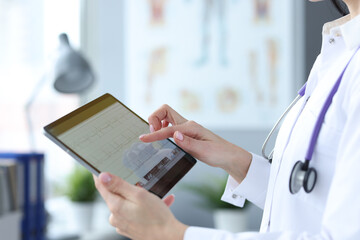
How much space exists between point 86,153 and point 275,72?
262 cm

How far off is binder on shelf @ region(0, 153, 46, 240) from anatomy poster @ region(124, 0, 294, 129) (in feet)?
4.35

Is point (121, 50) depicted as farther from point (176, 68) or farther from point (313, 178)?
point (313, 178)

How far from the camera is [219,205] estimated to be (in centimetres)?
316

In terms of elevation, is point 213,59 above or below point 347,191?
below

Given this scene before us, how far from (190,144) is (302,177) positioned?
1.10 feet

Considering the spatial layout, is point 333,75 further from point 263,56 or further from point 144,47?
point 144,47

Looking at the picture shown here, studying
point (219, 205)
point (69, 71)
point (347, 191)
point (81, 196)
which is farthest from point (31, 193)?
point (347, 191)

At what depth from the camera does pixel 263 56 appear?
11.0 feet

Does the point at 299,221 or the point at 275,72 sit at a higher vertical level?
the point at 299,221

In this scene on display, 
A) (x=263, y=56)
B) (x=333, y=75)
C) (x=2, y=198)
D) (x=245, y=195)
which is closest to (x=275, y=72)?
(x=263, y=56)

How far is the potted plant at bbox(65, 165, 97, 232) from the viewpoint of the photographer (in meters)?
3.15

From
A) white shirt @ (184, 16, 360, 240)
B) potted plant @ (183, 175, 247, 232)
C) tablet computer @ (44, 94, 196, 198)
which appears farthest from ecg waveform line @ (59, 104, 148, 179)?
potted plant @ (183, 175, 247, 232)

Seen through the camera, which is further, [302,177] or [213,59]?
[213,59]

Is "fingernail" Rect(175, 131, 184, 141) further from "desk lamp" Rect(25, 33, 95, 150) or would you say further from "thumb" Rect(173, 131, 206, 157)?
"desk lamp" Rect(25, 33, 95, 150)
